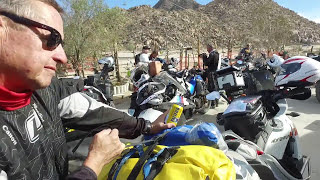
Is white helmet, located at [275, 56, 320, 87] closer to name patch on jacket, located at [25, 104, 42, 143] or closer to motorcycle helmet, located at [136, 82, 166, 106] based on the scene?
motorcycle helmet, located at [136, 82, 166, 106]

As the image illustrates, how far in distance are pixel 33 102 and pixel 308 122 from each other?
16.2 ft

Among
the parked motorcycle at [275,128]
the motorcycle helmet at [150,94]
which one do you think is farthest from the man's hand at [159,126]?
the motorcycle helmet at [150,94]

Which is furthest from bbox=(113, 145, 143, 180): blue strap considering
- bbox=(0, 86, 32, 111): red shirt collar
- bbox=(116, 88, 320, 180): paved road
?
bbox=(116, 88, 320, 180): paved road

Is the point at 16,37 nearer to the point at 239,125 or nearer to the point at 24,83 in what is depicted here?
the point at 24,83

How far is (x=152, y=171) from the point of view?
1.07m

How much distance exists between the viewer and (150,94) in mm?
3809

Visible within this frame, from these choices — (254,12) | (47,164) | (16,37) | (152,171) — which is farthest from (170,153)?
(254,12)

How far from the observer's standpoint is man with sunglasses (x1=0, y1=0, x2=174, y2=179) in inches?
39.9

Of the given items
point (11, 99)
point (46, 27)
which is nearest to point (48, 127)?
point (11, 99)

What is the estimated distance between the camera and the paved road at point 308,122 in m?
3.37

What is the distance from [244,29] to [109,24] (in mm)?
59454

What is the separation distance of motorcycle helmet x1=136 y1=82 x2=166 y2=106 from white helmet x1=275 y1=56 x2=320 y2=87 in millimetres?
1614

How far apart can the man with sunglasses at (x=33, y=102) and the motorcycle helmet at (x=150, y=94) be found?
242cm

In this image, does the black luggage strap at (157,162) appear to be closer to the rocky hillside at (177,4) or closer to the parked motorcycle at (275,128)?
the parked motorcycle at (275,128)
